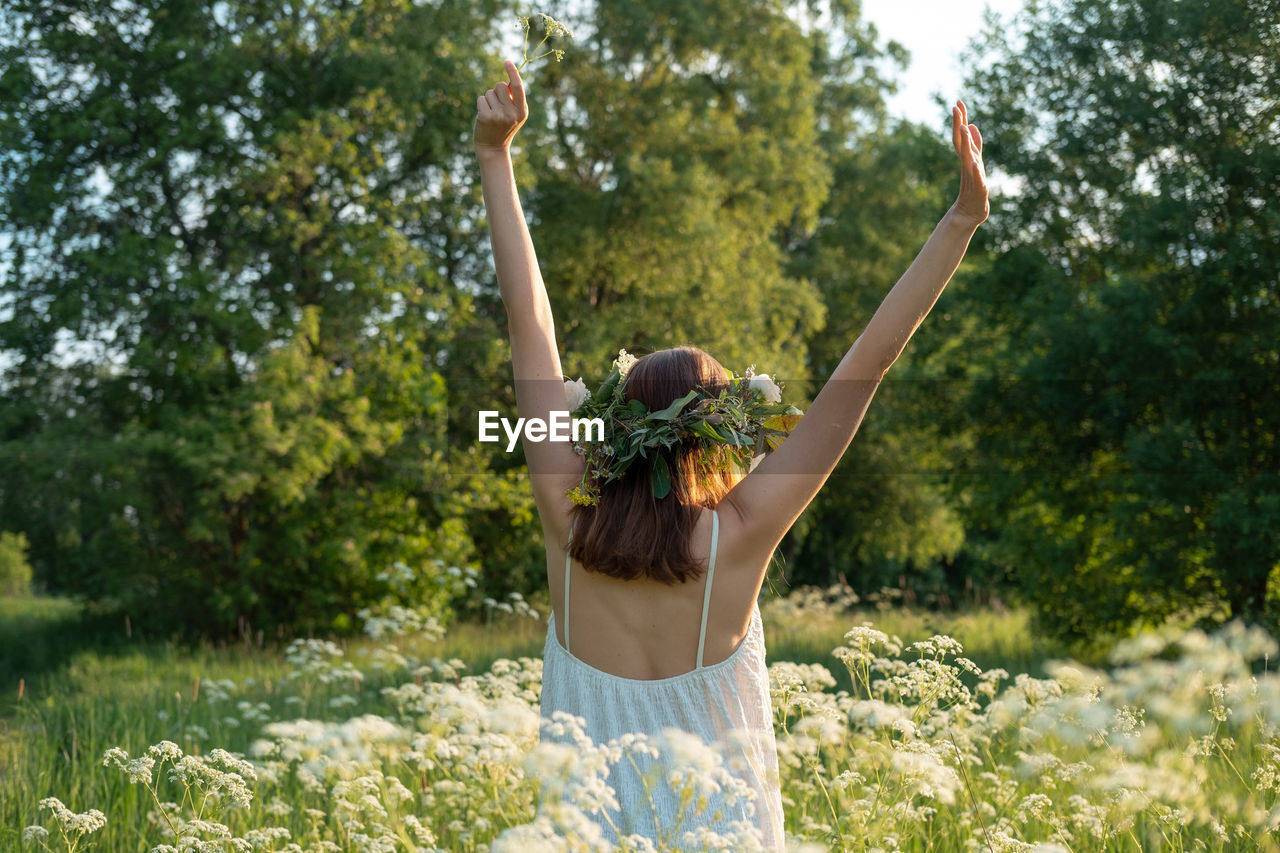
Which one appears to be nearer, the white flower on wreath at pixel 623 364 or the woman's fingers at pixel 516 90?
the woman's fingers at pixel 516 90

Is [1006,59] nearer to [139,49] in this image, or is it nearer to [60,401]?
[139,49]

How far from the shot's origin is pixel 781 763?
4.61m

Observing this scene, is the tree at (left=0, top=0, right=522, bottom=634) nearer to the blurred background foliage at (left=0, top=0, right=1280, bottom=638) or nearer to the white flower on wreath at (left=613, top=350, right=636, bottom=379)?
the blurred background foliage at (left=0, top=0, right=1280, bottom=638)

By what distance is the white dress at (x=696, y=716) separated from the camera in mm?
2291

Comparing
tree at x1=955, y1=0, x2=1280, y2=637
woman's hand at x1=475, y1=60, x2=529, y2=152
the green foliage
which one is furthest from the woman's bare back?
the green foliage

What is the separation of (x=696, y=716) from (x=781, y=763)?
8.16 ft

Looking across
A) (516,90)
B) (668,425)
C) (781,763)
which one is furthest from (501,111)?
(781,763)

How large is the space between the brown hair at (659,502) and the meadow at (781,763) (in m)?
0.37

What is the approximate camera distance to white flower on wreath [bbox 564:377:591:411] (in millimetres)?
2576

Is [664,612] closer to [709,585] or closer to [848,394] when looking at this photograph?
[709,585]

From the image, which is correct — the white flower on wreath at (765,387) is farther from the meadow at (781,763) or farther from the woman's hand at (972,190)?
the meadow at (781,763)

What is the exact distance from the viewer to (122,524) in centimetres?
1348

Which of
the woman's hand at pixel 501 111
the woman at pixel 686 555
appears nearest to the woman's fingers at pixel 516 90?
the woman's hand at pixel 501 111

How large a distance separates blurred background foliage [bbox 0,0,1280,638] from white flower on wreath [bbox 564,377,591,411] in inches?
259
